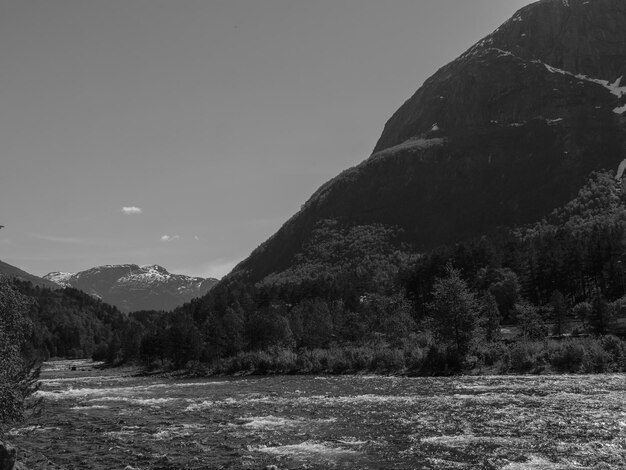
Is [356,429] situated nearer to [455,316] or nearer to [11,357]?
[11,357]

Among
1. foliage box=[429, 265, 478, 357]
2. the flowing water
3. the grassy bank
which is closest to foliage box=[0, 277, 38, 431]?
the flowing water

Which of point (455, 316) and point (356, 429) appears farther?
point (455, 316)

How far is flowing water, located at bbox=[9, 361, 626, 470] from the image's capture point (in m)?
23.8

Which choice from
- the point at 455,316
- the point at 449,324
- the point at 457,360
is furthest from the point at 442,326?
the point at 457,360

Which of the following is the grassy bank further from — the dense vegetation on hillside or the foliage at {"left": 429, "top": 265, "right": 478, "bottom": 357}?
the foliage at {"left": 429, "top": 265, "right": 478, "bottom": 357}

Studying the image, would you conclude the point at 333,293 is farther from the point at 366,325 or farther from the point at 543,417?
the point at 543,417

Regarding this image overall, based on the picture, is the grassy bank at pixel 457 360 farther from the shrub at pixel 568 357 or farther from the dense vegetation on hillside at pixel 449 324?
the dense vegetation on hillside at pixel 449 324

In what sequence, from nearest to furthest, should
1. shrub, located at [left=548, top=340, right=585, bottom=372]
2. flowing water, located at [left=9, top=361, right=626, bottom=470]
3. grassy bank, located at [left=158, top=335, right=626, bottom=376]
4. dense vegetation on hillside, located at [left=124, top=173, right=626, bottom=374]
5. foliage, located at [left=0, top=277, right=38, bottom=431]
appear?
1. foliage, located at [left=0, top=277, right=38, bottom=431]
2. flowing water, located at [left=9, top=361, right=626, bottom=470]
3. shrub, located at [left=548, top=340, right=585, bottom=372]
4. grassy bank, located at [left=158, top=335, right=626, bottom=376]
5. dense vegetation on hillside, located at [left=124, top=173, right=626, bottom=374]

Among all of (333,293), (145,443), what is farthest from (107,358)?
(145,443)

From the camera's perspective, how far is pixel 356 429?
3094 centimetres

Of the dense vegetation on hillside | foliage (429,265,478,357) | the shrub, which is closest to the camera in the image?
the shrub

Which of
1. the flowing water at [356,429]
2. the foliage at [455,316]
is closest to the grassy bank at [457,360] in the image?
the foliage at [455,316]

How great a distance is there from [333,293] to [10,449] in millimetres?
149950

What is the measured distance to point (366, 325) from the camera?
109m
